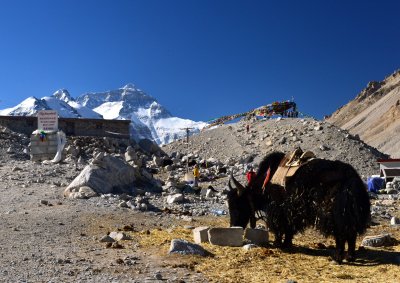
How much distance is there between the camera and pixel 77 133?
42.8 metres

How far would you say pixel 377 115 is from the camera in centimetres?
11444

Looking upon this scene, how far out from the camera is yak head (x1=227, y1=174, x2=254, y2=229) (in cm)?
975

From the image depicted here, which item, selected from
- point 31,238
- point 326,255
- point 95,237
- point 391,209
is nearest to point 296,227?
point 326,255

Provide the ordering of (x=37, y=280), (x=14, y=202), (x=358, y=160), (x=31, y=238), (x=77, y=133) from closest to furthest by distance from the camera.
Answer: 1. (x=37, y=280)
2. (x=31, y=238)
3. (x=14, y=202)
4. (x=358, y=160)
5. (x=77, y=133)

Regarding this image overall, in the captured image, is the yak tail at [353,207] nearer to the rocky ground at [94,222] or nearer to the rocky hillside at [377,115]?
the rocky ground at [94,222]

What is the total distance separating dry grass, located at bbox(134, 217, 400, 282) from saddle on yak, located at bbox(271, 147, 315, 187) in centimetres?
128

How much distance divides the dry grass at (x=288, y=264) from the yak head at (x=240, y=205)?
1004 millimetres

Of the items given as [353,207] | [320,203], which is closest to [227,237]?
[320,203]

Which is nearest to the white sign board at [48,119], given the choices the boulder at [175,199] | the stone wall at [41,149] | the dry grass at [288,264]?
the stone wall at [41,149]

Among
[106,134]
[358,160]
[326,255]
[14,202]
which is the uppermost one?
[106,134]

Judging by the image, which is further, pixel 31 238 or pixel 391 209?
pixel 391 209

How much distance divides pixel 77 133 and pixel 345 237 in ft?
122

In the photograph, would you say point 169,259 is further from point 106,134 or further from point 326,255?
point 106,134

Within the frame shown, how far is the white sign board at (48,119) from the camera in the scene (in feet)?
85.7
